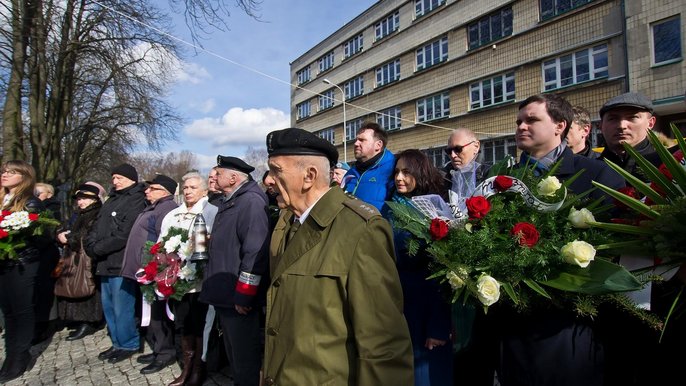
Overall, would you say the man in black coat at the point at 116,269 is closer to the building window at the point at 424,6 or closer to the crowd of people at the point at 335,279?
the crowd of people at the point at 335,279

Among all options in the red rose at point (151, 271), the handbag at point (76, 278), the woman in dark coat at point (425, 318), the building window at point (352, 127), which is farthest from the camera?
the building window at point (352, 127)

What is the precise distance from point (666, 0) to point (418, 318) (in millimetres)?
15786

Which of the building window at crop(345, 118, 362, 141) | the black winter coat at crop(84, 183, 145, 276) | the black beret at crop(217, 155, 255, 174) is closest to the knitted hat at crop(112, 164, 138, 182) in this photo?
the black winter coat at crop(84, 183, 145, 276)

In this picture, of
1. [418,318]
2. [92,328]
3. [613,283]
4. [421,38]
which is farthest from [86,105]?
[613,283]

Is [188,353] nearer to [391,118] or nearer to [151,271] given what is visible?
[151,271]

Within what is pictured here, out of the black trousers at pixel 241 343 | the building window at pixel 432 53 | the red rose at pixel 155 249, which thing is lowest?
the black trousers at pixel 241 343

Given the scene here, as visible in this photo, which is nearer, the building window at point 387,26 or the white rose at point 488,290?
the white rose at point 488,290

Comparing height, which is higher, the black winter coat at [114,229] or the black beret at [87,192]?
the black beret at [87,192]

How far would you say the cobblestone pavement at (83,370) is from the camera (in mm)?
4500

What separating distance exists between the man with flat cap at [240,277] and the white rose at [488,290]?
1.97 metres

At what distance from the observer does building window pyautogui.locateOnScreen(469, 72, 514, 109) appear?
20016 millimetres

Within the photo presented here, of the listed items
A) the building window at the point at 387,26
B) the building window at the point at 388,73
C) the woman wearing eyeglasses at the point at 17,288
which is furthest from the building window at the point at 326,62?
the woman wearing eyeglasses at the point at 17,288

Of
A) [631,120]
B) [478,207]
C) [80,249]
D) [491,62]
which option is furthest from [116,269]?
[491,62]

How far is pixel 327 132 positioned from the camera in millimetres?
38719
